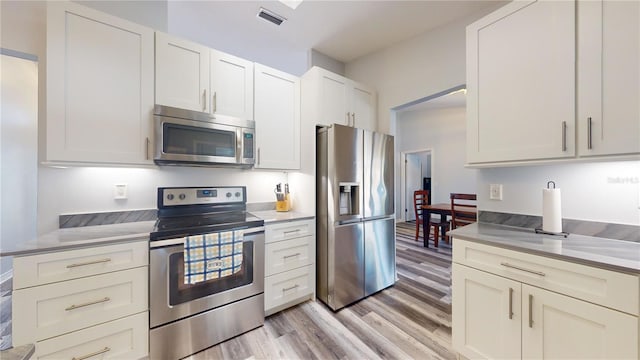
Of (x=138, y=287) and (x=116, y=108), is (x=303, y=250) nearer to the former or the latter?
(x=138, y=287)

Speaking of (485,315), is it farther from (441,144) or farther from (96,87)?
(441,144)

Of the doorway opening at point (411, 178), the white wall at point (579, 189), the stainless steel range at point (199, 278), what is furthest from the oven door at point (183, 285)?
the doorway opening at point (411, 178)

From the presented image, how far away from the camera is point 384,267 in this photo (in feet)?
8.18

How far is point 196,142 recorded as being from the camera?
1.83 metres

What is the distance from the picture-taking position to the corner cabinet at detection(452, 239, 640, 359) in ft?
3.13

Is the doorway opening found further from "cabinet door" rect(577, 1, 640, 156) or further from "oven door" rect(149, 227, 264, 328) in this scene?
"oven door" rect(149, 227, 264, 328)

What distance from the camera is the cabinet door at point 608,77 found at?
3.51 ft

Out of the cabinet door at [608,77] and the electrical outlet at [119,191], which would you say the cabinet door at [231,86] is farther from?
the cabinet door at [608,77]

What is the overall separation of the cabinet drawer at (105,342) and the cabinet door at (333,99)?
2.11 m

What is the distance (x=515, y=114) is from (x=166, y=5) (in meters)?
2.96

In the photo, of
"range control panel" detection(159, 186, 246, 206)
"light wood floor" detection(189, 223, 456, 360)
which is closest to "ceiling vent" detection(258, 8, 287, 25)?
"range control panel" detection(159, 186, 246, 206)

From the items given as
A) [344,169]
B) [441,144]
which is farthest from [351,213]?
[441,144]

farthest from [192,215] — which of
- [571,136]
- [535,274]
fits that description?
[571,136]

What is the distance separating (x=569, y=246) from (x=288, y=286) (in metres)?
1.96
